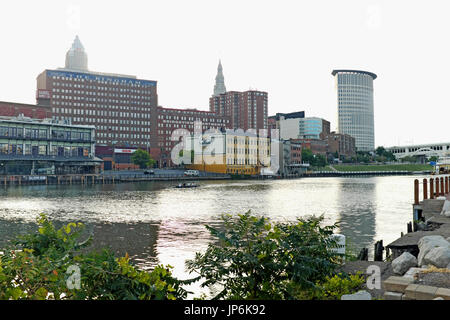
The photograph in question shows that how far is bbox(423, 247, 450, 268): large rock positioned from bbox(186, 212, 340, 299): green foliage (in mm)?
3780

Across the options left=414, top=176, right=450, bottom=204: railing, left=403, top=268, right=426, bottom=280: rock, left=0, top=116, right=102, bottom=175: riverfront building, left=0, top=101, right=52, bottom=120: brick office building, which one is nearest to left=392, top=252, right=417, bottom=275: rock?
left=403, top=268, right=426, bottom=280: rock

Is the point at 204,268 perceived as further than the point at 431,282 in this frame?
No

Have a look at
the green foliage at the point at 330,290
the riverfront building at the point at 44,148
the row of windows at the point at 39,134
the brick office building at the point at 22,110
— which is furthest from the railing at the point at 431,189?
the brick office building at the point at 22,110

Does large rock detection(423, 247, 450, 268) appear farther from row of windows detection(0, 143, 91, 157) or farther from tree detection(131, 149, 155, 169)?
tree detection(131, 149, 155, 169)

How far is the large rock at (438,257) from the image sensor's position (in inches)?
464

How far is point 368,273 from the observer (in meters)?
12.0

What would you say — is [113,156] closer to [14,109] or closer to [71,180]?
[14,109]

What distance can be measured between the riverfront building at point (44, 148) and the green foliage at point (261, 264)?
12864cm

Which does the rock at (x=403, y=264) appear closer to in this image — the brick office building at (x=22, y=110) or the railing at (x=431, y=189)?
the railing at (x=431, y=189)

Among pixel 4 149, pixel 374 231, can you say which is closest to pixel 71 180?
pixel 4 149

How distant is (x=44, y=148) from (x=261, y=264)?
5384 inches

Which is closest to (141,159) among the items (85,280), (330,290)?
(330,290)

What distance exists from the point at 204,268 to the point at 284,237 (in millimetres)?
2567
